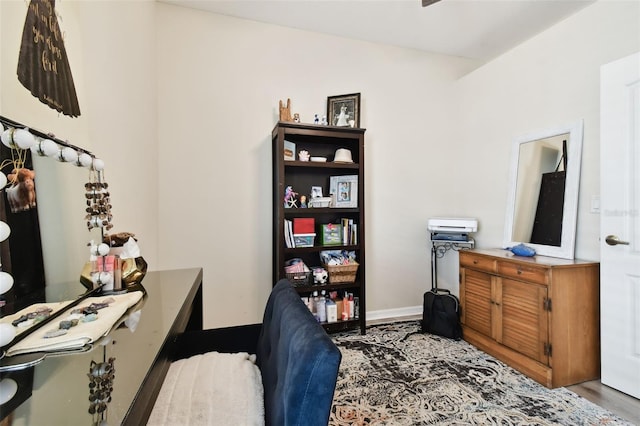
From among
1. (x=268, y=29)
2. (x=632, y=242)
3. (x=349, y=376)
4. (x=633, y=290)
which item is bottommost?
(x=349, y=376)

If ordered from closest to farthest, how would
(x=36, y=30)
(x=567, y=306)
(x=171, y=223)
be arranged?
(x=36, y=30)
(x=567, y=306)
(x=171, y=223)

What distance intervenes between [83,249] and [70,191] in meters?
0.21

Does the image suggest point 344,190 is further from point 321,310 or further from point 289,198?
point 321,310

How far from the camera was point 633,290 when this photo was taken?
5.69ft

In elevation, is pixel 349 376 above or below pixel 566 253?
below

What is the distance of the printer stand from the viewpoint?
2.91 metres

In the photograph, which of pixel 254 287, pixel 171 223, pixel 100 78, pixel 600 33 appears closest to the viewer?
pixel 100 78

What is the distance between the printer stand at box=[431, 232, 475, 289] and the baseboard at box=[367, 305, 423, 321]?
328mm

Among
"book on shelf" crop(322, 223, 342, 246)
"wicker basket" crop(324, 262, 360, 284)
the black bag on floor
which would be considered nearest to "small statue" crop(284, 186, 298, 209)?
"book on shelf" crop(322, 223, 342, 246)

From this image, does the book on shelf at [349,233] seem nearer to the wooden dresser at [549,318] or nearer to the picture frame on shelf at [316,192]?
the picture frame on shelf at [316,192]


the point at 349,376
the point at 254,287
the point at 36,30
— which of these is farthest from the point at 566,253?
the point at 36,30

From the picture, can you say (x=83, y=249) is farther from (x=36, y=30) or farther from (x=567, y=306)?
(x=567, y=306)

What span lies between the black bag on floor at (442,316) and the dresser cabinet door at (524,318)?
0.38 metres

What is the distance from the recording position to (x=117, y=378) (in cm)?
55
